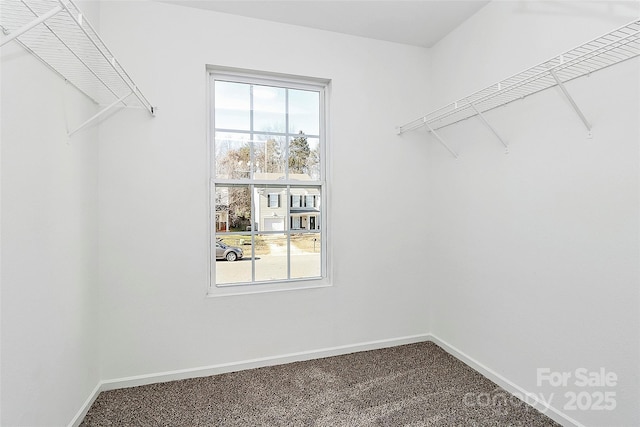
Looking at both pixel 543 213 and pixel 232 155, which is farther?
pixel 232 155

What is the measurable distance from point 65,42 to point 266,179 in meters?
1.38

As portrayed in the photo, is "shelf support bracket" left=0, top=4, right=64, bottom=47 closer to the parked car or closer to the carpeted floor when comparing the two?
the parked car

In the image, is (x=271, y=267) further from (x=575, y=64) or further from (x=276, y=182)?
(x=575, y=64)

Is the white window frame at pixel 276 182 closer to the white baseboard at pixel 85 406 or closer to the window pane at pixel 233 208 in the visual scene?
the window pane at pixel 233 208

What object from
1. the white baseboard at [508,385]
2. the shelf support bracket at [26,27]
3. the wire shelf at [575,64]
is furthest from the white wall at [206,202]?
the shelf support bracket at [26,27]

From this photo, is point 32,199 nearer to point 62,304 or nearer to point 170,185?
A: point 62,304

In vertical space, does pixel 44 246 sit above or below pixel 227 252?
above

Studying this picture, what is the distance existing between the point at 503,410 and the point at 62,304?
245cm

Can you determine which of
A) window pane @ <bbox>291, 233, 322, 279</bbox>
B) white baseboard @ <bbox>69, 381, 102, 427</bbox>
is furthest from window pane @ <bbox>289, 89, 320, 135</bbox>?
white baseboard @ <bbox>69, 381, 102, 427</bbox>

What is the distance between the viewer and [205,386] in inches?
85.4

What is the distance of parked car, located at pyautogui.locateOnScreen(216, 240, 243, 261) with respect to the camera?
2447mm

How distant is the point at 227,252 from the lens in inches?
97.0

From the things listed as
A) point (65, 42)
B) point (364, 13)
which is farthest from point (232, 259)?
point (364, 13)

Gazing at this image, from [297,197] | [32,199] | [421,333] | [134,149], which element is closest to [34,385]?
[32,199]
